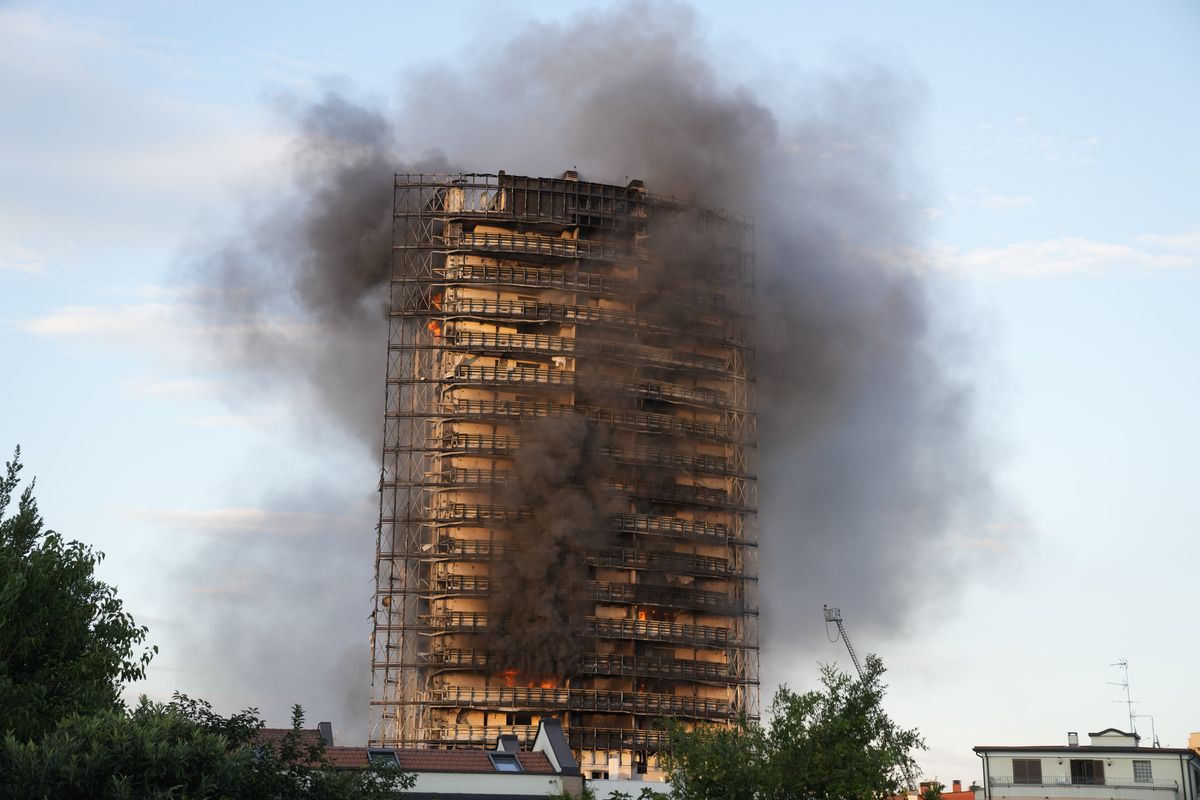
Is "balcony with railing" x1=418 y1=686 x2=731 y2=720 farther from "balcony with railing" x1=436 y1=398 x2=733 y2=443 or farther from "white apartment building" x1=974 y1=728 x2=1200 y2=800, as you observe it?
"white apartment building" x1=974 y1=728 x2=1200 y2=800

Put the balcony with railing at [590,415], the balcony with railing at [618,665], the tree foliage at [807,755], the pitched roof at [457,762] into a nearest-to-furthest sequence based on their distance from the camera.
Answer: the tree foliage at [807,755]
the pitched roof at [457,762]
the balcony with railing at [618,665]
the balcony with railing at [590,415]

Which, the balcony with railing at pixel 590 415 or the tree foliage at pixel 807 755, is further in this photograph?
the balcony with railing at pixel 590 415

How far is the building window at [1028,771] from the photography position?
89.9 m

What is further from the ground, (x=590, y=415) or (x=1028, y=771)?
(x=590, y=415)

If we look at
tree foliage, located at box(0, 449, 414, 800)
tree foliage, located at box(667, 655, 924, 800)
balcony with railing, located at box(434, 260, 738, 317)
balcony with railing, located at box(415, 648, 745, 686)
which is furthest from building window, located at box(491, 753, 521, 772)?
balcony with railing, located at box(434, 260, 738, 317)

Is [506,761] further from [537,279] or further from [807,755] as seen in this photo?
[537,279]

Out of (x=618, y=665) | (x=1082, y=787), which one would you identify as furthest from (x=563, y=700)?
(x=1082, y=787)

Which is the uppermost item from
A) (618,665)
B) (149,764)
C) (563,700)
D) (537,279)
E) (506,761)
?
(537,279)

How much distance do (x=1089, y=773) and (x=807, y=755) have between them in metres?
41.5

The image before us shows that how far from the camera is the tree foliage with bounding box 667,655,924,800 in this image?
171ft

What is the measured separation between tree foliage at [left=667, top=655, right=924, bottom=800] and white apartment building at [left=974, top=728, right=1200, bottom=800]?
1434 inches

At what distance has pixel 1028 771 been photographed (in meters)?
90.2

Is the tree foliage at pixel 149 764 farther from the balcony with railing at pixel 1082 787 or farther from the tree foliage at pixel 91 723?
the balcony with railing at pixel 1082 787

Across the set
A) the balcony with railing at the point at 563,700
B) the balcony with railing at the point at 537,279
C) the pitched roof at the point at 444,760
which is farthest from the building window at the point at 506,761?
the balcony with railing at the point at 537,279
